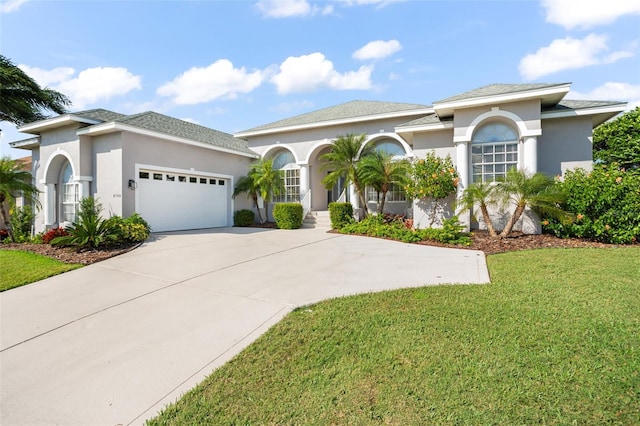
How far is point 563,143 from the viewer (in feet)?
35.2

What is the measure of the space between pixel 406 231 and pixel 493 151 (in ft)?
13.9

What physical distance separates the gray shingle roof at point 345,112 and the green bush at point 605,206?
705 centimetres

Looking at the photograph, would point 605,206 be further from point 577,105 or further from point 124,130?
point 124,130

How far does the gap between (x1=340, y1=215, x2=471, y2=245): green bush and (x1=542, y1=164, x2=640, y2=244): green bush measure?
287 cm

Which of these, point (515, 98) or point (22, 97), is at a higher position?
point (22, 97)

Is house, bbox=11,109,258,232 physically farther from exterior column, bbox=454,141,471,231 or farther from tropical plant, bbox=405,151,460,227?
exterior column, bbox=454,141,471,231

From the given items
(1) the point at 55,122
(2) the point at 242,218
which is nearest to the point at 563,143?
(2) the point at 242,218

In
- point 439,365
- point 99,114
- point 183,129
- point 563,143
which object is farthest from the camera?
point 183,129

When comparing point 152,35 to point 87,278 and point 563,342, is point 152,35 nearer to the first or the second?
point 87,278

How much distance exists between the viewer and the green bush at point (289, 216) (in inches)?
569

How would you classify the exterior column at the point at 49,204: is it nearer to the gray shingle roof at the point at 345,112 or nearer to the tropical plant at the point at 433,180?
the gray shingle roof at the point at 345,112

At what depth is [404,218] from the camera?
13.6 m

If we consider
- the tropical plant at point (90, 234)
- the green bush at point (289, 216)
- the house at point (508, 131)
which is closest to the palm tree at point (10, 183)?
the tropical plant at point (90, 234)

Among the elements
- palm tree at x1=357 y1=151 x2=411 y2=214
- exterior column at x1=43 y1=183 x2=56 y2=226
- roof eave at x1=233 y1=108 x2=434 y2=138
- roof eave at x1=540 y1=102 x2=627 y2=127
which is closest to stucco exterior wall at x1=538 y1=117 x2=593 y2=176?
roof eave at x1=540 y1=102 x2=627 y2=127
